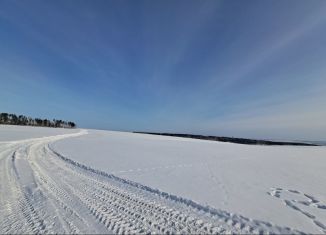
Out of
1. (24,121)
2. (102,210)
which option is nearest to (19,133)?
(102,210)

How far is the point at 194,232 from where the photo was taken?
322 centimetres

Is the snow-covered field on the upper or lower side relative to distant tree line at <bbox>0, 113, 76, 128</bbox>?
lower

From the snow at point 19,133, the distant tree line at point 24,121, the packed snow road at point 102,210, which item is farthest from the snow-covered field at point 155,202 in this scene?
the distant tree line at point 24,121

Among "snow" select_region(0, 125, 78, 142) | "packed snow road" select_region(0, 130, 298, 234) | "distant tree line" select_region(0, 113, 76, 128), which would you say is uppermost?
"distant tree line" select_region(0, 113, 76, 128)

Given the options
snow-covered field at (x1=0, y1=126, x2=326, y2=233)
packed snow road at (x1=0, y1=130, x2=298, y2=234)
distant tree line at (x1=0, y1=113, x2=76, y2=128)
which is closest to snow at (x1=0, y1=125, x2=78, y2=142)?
snow-covered field at (x1=0, y1=126, x2=326, y2=233)

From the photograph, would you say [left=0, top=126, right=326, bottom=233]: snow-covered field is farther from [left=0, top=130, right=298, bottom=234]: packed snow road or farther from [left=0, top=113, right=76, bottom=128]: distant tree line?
[left=0, top=113, right=76, bottom=128]: distant tree line

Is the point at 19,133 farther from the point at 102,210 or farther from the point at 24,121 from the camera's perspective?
the point at 24,121

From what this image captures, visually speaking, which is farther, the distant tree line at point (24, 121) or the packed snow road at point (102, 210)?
the distant tree line at point (24, 121)

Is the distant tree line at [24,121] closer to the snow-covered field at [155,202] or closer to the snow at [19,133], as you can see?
the snow at [19,133]

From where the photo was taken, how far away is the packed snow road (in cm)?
330

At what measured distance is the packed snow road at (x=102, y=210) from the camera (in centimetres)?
330

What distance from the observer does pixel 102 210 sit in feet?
12.8

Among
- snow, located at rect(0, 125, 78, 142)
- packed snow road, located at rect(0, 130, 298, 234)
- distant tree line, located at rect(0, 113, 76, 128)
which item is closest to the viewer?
packed snow road, located at rect(0, 130, 298, 234)

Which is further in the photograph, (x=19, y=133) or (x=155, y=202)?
→ (x=19, y=133)
